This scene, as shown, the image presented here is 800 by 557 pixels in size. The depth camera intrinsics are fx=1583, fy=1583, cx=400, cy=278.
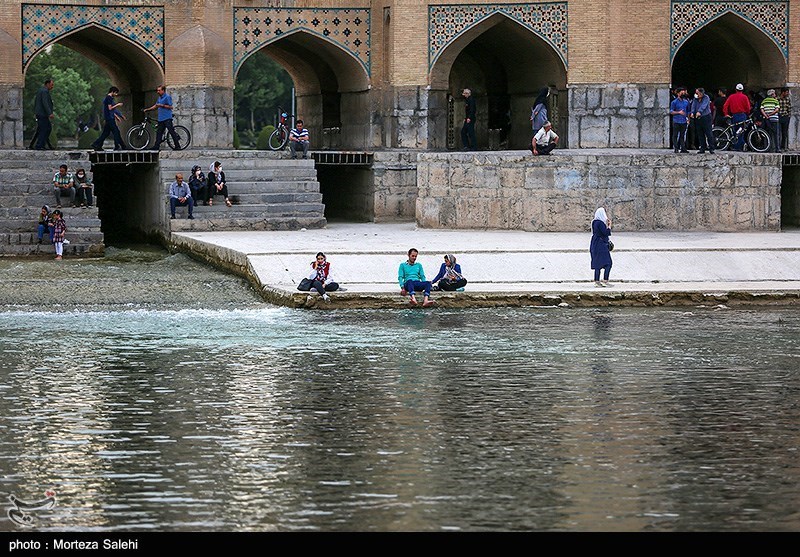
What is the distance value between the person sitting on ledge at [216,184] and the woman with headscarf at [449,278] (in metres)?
6.92

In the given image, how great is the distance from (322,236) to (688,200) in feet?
16.6

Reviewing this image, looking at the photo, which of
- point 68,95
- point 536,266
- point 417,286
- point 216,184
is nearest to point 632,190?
point 536,266

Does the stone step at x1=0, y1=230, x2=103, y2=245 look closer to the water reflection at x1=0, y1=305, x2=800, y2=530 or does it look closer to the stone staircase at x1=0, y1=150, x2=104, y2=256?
the stone staircase at x1=0, y1=150, x2=104, y2=256

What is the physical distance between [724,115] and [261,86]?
88.0 ft

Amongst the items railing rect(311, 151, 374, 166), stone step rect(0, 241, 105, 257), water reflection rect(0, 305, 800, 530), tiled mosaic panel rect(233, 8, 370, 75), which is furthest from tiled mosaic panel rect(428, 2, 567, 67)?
water reflection rect(0, 305, 800, 530)

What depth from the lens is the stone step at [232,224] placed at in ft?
73.7

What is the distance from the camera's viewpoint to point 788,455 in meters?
9.52

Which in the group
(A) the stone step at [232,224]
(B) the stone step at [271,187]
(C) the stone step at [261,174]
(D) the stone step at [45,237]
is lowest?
(D) the stone step at [45,237]

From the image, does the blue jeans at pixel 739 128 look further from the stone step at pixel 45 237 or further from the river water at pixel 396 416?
the stone step at pixel 45 237

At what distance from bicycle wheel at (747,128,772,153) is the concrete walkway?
348 centimetres

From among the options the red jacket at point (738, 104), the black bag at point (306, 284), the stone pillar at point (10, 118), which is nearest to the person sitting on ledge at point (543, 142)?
the red jacket at point (738, 104)
